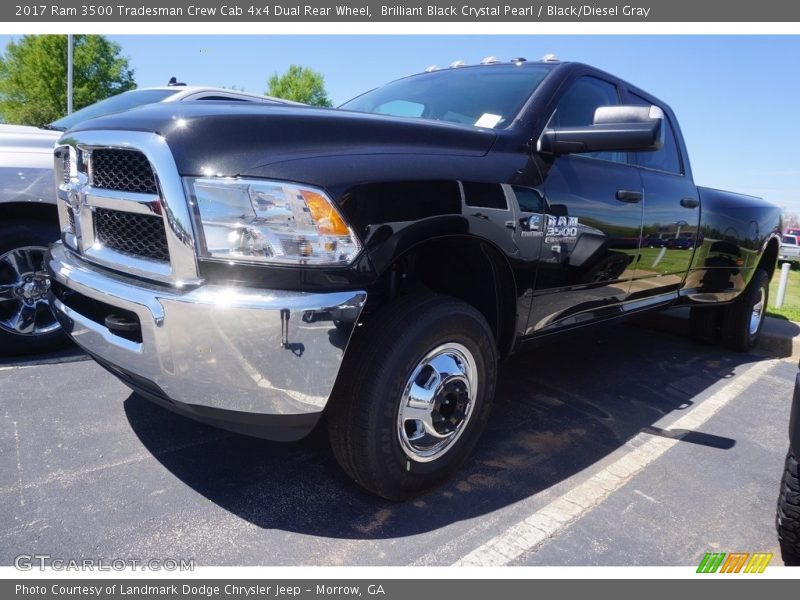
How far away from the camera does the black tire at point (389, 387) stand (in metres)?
2.01

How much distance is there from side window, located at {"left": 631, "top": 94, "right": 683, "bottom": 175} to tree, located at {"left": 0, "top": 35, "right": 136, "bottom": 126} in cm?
3311

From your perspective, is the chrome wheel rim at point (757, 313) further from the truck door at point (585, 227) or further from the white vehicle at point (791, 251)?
the white vehicle at point (791, 251)

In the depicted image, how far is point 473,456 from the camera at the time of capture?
9.03 feet


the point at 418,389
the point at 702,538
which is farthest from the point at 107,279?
the point at 702,538

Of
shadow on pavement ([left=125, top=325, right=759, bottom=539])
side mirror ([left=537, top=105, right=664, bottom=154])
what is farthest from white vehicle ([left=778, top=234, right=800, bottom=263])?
side mirror ([left=537, top=105, right=664, bottom=154])

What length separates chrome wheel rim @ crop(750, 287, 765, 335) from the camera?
17.4 feet

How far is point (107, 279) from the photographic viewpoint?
2.08m

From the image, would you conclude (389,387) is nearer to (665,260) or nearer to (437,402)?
(437,402)

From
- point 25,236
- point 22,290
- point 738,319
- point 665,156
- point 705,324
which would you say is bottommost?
point 705,324

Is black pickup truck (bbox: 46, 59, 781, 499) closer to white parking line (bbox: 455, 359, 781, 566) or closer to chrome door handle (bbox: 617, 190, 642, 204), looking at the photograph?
chrome door handle (bbox: 617, 190, 642, 204)

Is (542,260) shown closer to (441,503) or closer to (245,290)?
(441,503)

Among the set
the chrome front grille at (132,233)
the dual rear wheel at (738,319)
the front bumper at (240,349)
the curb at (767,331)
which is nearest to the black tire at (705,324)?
the dual rear wheel at (738,319)

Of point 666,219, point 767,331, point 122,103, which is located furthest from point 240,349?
point 767,331

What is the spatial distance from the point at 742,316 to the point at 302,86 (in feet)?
144
